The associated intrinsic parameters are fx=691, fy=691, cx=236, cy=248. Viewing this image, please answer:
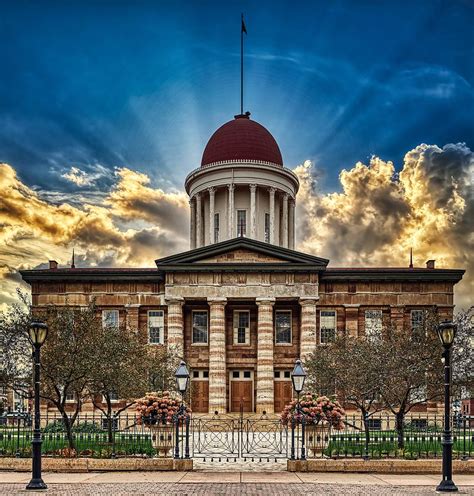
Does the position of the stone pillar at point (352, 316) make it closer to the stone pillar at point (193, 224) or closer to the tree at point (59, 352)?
the stone pillar at point (193, 224)

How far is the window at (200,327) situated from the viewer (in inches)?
2085

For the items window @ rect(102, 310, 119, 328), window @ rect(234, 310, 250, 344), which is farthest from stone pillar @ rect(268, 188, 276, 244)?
window @ rect(102, 310, 119, 328)

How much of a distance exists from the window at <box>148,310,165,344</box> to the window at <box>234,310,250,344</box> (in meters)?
5.61

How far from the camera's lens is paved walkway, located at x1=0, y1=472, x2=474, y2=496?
18078 millimetres

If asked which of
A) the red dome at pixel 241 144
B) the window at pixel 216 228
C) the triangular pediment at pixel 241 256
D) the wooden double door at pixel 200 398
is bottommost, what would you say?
the wooden double door at pixel 200 398

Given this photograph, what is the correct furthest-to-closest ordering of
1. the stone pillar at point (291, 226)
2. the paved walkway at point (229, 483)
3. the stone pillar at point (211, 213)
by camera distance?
the stone pillar at point (291, 226), the stone pillar at point (211, 213), the paved walkway at point (229, 483)

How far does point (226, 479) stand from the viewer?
20438 mm

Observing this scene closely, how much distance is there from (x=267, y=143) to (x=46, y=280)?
25056 millimetres

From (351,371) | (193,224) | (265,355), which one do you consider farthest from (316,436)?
(193,224)

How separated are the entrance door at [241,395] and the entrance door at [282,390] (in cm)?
204

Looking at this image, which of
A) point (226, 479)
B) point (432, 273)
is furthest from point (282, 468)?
point (432, 273)

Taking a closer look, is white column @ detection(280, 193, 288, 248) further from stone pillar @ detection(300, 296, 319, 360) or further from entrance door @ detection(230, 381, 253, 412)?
entrance door @ detection(230, 381, 253, 412)

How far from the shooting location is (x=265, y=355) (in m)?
50.7

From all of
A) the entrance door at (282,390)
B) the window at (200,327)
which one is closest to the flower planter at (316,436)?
the entrance door at (282,390)
